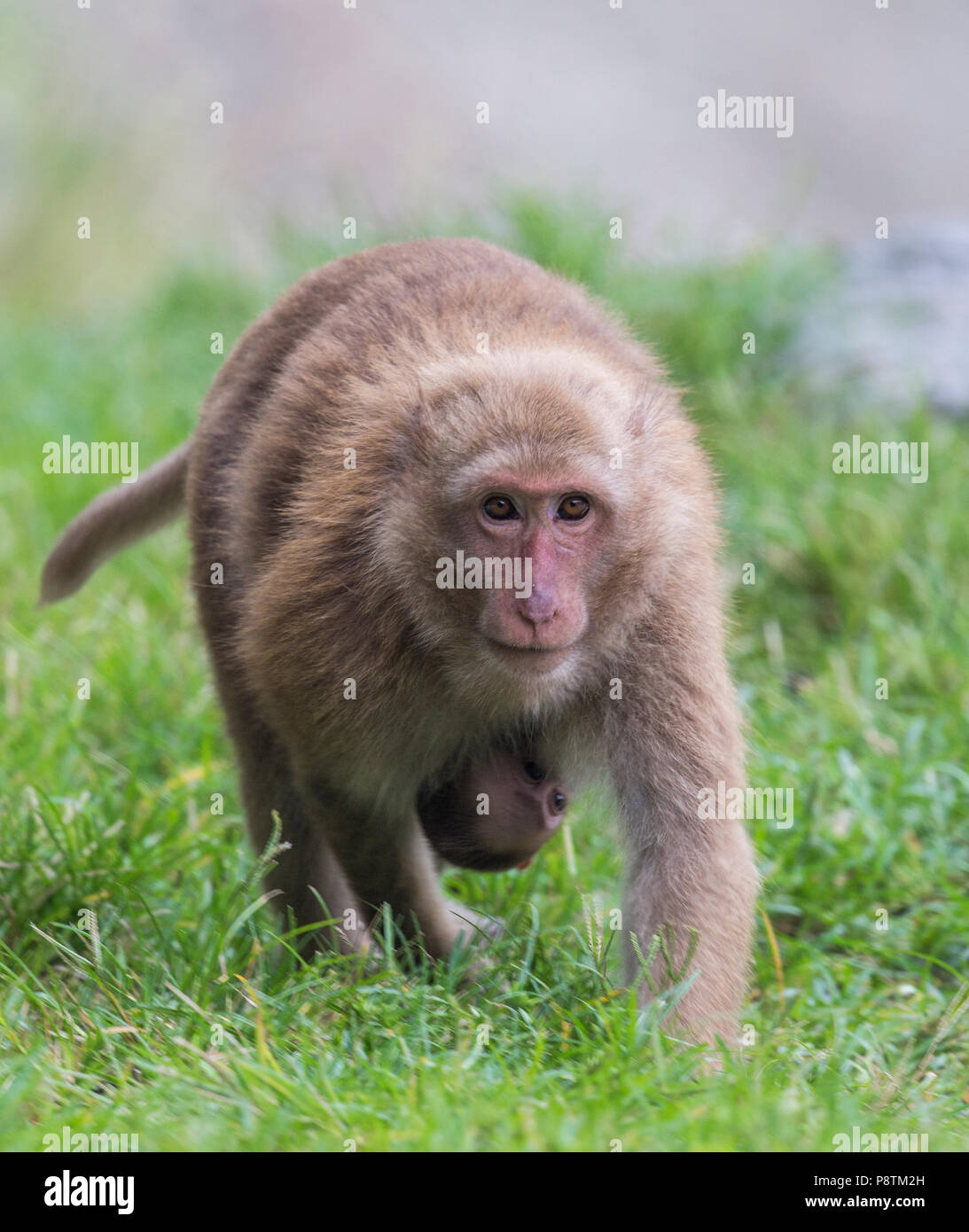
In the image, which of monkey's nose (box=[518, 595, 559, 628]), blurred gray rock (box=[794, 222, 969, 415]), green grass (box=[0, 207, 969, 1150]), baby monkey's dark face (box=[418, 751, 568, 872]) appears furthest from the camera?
blurred gray rock (box=[794, 222, 969, 415])

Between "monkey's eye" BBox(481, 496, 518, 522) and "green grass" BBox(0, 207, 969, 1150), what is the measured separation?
102cm

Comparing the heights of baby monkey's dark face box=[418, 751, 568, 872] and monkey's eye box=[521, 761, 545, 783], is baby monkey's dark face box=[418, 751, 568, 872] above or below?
below

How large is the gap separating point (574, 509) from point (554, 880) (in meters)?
1.69

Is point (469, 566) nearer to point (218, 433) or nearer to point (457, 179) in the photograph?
point (218, 433)

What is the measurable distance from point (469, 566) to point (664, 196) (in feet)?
35.3

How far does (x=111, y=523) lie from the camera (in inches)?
221

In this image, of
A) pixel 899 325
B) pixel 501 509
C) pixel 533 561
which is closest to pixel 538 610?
pixel 533 561

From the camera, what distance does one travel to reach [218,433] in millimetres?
4938

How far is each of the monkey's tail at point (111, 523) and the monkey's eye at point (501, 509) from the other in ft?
6.02

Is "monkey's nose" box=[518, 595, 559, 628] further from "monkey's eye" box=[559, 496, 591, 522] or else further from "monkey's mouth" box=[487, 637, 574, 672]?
"monkey's eye" box=[559, 496, 591, 522]

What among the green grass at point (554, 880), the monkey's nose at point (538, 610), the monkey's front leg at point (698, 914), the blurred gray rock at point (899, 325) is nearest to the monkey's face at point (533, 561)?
the monkey's nose at point (538, 610)

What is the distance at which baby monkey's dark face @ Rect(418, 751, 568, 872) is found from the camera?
453 centimetres

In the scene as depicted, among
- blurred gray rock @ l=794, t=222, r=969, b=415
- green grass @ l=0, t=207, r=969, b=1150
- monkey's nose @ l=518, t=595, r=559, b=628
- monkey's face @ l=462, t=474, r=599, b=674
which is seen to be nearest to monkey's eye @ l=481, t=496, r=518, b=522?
monkey's face @ l=462, t=474, r=599, b=674
